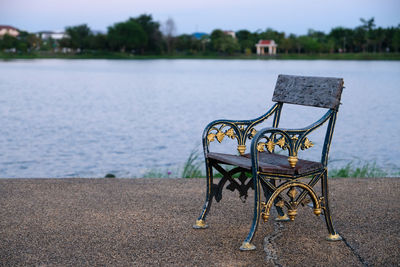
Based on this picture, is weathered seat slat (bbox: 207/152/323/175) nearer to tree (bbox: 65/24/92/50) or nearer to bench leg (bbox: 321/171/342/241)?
bench leg (bbox: 321/171/342/241)

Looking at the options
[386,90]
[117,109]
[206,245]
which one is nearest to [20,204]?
[206,245]

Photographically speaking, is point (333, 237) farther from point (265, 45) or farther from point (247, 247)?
point (265, 45)

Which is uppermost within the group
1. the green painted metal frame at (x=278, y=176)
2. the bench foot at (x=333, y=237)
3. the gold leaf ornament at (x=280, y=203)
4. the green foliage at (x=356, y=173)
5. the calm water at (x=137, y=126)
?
the green painted metal frame at (x=278, y=176)

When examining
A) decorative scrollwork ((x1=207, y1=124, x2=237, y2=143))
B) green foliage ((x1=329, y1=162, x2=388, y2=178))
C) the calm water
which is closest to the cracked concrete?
decorative scrollwork ((x1=207, y1=124, x2=237, y2=143))

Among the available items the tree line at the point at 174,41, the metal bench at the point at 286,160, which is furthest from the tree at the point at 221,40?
the metal bench at the point at 286,160

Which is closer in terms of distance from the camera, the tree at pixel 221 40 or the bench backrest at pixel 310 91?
the bench backrest at pixel 310 91

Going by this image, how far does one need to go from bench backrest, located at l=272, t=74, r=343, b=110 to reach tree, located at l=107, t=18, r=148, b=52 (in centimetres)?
11494

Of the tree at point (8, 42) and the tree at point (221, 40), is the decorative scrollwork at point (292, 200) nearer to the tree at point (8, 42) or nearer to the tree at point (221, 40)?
the tree at point (221, 40)

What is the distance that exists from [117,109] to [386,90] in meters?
20.2

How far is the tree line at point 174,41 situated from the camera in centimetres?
7231

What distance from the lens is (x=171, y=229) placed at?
174 inches

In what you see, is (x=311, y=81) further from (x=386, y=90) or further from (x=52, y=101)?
(x=386, y=90)

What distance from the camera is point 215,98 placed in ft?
113

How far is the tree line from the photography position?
2847 inches
